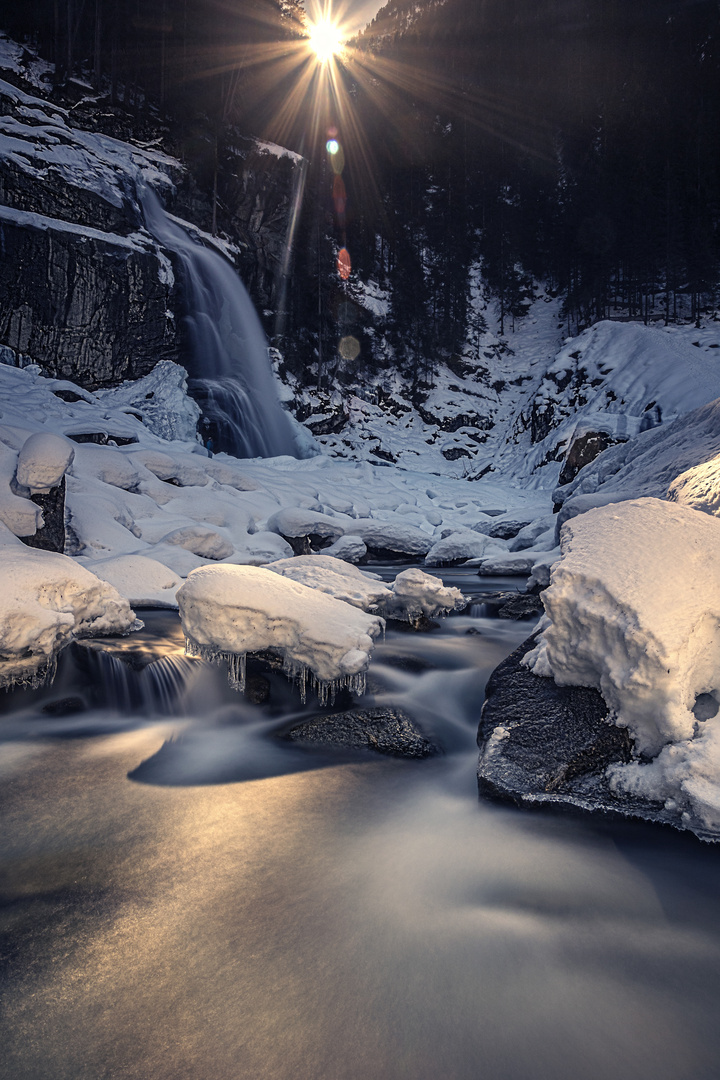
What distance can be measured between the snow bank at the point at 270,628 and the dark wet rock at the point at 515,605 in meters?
3.78

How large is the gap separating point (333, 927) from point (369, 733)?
1634 mm

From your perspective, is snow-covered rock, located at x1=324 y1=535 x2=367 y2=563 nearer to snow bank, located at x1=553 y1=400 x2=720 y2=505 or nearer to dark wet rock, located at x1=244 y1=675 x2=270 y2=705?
snow bank, located at x1=553 y1=400 x2=720 y2=505

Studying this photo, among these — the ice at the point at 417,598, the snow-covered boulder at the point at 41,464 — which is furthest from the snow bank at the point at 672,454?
the snow-covered boulder at the point at 41,464

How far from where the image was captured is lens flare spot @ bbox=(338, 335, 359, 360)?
31.8 metres

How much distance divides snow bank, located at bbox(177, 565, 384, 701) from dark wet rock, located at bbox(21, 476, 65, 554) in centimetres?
268

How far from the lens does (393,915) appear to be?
206 centimetres

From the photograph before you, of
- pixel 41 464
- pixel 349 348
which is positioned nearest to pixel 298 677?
pixel 41 464

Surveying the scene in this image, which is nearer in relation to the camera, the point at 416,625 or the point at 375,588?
the point at 375,588

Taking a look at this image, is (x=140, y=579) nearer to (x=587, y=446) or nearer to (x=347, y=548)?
(x=347, y=548)

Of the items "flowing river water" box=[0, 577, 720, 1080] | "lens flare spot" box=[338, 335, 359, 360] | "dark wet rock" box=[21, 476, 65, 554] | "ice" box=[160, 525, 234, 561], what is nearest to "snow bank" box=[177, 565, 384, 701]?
"flowing river water" box=[0, 577, 720, 1080]

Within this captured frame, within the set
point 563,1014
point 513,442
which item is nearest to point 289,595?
point 563,1014

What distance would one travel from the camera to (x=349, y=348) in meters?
32.2

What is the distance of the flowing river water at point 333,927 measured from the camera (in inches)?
59.2

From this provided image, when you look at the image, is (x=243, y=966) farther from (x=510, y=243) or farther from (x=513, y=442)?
(x=510, y=243)
